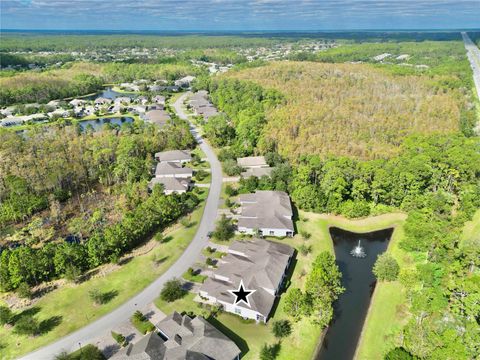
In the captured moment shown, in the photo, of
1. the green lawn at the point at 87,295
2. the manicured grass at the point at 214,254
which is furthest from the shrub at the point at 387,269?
the green lawn at the point at 87,295

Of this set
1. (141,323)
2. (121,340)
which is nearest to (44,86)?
(141,323)

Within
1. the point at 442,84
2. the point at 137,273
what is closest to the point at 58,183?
the point at 137,273

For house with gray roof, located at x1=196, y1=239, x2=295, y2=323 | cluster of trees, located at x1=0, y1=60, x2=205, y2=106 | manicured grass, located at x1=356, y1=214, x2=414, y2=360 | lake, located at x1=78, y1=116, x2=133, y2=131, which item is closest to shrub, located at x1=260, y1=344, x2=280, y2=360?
house with gray roof, located at x1=196, y1=239, x2=295, y2=323

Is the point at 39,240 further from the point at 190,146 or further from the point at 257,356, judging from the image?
the point at 190,146

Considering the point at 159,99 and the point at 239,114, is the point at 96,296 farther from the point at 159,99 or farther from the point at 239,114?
the point at 159,99

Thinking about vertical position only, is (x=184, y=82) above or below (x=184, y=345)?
above

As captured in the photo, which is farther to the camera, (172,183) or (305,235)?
(172,183)
